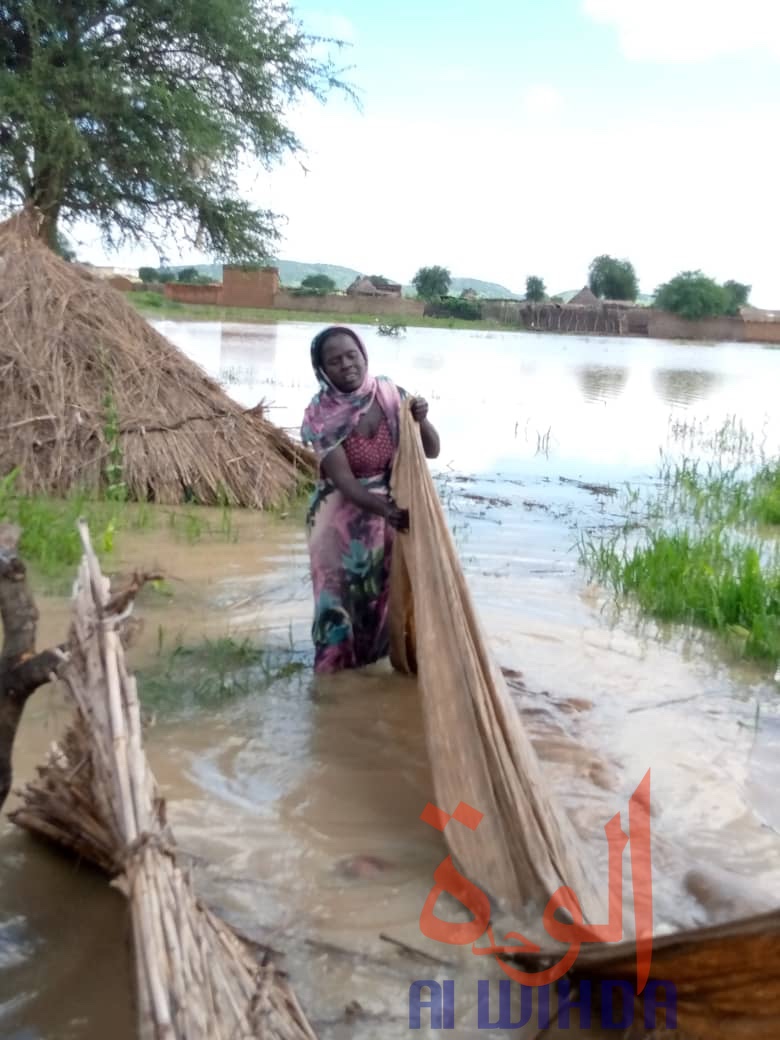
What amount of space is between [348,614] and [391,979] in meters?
1.83

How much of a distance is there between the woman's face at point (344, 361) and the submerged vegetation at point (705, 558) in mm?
2228

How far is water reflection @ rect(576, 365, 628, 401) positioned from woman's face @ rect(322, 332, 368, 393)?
520 inches

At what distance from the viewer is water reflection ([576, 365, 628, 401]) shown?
17.2m

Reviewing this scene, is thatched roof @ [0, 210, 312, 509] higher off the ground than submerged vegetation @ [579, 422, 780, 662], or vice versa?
thatched roof @ [0, 210, 312, 509]

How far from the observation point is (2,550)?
2.00 meters

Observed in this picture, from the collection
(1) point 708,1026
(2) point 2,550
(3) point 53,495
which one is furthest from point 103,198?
(1) point 708,1026

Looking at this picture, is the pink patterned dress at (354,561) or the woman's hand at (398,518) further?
the pink patterned dress at (354,561)

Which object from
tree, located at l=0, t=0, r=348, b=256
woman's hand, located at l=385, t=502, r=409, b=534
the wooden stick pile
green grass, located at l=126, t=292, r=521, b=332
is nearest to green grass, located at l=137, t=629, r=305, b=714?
woman's hand, located at l=385, t=502, r=409, b=534

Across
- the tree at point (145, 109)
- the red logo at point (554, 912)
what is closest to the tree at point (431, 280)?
the tree at point (145, 109)

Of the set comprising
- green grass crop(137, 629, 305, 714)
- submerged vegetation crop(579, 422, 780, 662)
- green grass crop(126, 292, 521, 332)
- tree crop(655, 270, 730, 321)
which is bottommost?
green grass crop(137, 629, 305, 714)

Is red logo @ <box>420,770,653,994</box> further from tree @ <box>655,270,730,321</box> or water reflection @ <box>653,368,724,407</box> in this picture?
tree @ <box>655,270,730,321</box>

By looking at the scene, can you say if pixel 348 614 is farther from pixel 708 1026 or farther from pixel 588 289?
pixel 588 289

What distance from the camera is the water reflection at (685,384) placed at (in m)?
17.1

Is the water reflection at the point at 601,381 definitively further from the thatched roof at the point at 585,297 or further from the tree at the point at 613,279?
the tree at the point at 613,279
